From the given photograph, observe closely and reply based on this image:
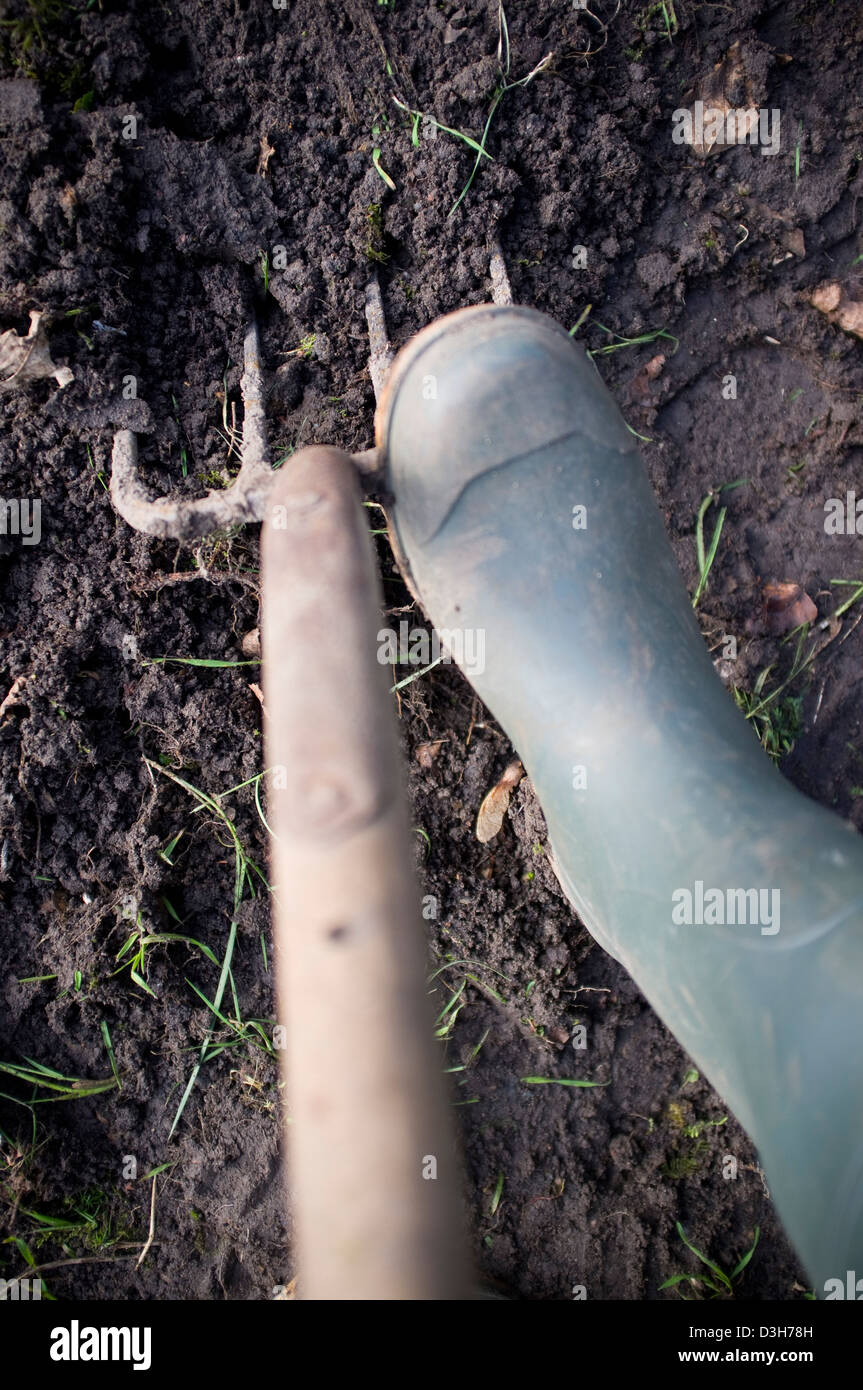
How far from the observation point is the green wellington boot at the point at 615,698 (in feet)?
3.77

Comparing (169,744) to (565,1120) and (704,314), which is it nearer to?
(565,1120)

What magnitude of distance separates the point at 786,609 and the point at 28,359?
1.46 metres

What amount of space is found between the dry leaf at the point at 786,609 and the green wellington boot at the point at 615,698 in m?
0.36

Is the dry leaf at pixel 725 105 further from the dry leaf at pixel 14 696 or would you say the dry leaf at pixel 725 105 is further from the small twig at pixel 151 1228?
the small twig at pixel 151 1228

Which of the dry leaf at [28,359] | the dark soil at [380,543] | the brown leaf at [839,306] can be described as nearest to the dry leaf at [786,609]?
the dark soil at [380,543]

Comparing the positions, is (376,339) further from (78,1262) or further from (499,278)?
(78,1262)

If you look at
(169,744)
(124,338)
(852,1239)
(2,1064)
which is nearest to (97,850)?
(169,744)

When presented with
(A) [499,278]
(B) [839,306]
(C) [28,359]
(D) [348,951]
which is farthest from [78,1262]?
(B) [839,306]

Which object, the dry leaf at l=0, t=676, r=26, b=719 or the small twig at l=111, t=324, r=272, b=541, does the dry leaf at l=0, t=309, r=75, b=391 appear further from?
the dry leaf at l=0, t=676, r=26, b=719

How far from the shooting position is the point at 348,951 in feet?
2.92

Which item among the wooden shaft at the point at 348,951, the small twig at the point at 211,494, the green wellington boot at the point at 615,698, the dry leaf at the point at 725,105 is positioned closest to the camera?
the wooden shaft at the point at 348,951

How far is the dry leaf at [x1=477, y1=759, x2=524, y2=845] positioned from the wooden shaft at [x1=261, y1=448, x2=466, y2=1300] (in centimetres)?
64

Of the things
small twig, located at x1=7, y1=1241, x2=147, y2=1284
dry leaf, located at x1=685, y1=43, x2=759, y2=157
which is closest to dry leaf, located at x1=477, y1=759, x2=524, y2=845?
small twig, located at x1=7, y1=1241, x2=147, y2=1284

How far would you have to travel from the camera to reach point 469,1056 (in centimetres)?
169
